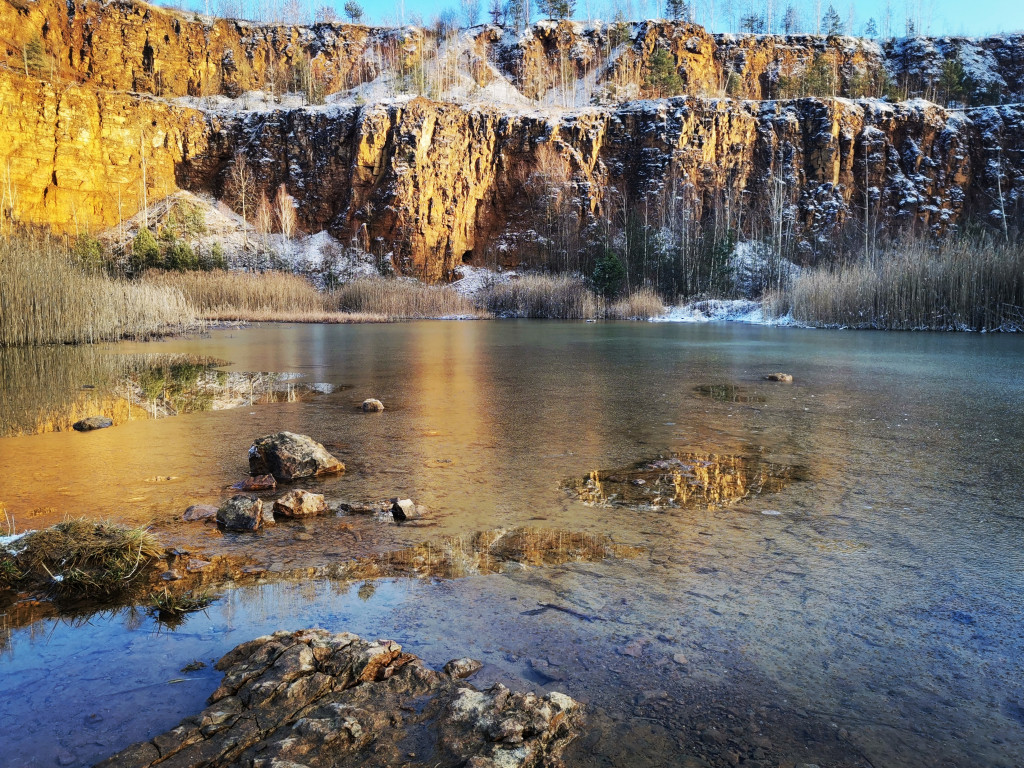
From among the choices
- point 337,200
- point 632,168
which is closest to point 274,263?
point 337,200

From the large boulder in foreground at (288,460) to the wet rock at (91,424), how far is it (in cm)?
188

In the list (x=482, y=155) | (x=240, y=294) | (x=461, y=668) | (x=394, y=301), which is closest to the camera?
(x=461, y=668)

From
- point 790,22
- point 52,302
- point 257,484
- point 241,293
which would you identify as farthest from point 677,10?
point 257,484

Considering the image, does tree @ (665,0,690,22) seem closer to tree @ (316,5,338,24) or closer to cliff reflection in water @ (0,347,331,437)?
tree @ (316,5,338,24)

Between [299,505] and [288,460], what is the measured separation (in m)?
0.66

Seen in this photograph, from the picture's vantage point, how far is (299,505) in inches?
115

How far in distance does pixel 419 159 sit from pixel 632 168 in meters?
13.5

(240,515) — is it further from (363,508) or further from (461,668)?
(461,668)

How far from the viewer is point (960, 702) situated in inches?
61.6

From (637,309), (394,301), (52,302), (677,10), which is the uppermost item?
(677,10)

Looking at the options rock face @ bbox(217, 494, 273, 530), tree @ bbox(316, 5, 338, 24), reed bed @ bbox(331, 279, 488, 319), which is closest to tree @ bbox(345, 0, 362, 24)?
tree @ bbox(316, 5, 338, 24)

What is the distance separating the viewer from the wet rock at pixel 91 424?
468 centimetres

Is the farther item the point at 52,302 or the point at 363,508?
the point at 52,302

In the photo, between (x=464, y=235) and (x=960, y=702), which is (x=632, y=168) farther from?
(x=960, y=702)
